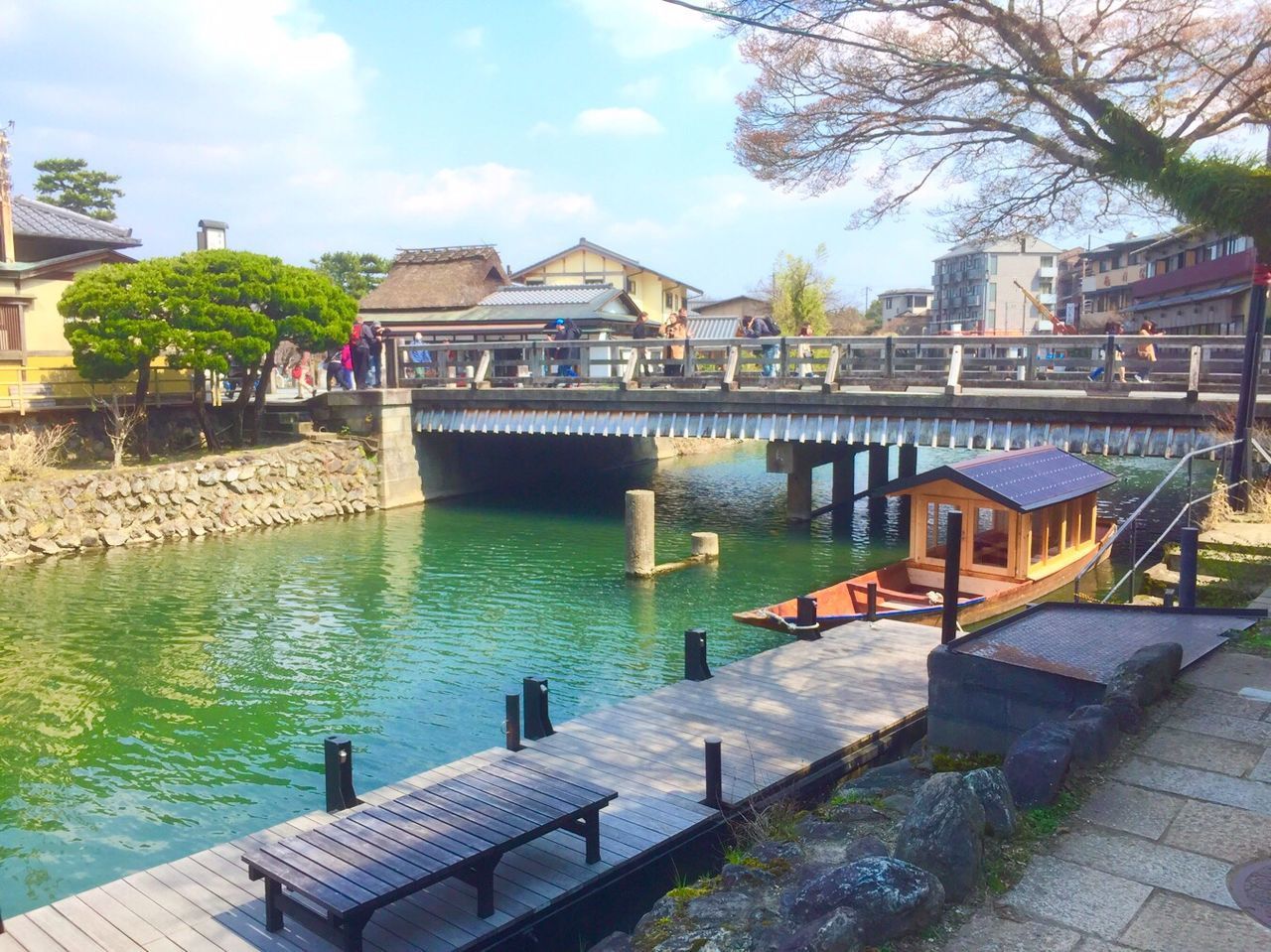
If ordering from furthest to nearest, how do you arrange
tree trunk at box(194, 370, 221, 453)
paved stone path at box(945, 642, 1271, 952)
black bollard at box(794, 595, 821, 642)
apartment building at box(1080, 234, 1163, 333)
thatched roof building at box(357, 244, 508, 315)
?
apartment building at box(1080, 234, 1163, 333) < thatched roof building at box(357, 244, 508, 315) < tree trunk at box(194, 370, 221, 453) < black bollard at box(794, 595, 821, 642) < paved stone path at box(945, 642, 1271, 952)

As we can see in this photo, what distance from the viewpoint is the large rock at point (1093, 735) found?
6418 mm

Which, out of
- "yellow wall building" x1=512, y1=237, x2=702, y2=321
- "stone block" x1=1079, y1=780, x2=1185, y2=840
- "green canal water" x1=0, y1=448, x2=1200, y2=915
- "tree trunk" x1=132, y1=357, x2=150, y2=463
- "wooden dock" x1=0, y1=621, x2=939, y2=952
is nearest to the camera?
"stone block" x1=1079, y1=780, x2=1185, y2=840

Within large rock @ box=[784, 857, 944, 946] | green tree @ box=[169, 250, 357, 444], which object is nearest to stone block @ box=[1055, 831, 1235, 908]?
large rock @ box=[784, 857, 944, 946]

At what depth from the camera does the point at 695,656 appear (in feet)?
38.5

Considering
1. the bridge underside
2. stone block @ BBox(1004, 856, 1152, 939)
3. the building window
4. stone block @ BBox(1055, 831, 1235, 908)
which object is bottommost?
stone block @ BBox(1004, 856, 1152, 939)

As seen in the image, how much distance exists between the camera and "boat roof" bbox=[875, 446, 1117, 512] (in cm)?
1598

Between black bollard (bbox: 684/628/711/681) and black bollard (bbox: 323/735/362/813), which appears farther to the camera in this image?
black bollard (bbox: 684/628/711/681)

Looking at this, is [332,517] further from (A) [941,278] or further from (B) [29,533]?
(A) [941,278]

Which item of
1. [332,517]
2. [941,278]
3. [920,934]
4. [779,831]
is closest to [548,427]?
[332,517]

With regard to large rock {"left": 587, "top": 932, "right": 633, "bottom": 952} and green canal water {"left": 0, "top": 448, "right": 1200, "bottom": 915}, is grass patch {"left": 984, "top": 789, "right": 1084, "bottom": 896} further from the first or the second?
green canal water {"left": 0, "top": 448, "right": 1200, "bottom": 915}

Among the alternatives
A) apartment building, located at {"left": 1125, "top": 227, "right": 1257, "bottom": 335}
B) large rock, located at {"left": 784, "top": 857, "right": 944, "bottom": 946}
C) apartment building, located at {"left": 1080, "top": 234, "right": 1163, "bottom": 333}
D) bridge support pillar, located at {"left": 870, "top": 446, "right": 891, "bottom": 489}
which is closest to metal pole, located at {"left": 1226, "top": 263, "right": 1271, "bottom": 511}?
large rock, located at {"left": 784, "top": 857, "right": 944, "bottom": 946}

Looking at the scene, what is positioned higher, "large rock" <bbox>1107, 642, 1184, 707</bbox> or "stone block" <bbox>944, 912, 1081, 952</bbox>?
"large rock" <bbox>1107, 642, 1184, 707</bbox>

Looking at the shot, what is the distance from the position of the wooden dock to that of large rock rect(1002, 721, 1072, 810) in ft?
9.47

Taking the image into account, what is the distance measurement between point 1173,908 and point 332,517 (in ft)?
79.5
